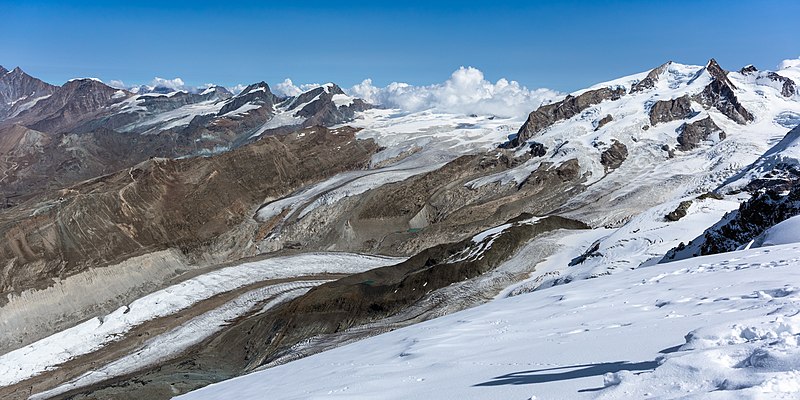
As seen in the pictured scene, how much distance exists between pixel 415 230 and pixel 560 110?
5565 cm

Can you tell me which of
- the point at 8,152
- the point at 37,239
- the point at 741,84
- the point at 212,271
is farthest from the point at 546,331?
the point at 8,152

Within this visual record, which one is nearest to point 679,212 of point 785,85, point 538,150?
point 538,150

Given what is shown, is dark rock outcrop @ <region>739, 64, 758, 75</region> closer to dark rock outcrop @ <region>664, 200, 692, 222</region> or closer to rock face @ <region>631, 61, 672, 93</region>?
rock face @ <region>631, 61, 672, 93</region>

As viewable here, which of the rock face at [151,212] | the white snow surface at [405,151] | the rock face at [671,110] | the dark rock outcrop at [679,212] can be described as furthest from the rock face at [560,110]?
the dark rock outcrop at [679,212]

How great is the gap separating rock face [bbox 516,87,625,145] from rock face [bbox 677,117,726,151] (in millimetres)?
23185

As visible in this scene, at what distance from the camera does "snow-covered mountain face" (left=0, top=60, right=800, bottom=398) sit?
2475 cm

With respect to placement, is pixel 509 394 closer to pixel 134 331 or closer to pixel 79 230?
pixel 134 331

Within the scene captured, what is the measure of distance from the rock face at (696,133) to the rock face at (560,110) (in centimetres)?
2318

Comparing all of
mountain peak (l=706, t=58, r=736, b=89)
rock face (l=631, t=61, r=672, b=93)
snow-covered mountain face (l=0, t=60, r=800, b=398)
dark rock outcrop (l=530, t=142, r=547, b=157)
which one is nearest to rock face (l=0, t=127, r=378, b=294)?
snow-covered mountain face (l=0, t=60, r=800, b=398)

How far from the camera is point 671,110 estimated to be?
103 metres

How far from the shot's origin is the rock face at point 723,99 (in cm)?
10225

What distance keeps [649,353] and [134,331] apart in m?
45.0

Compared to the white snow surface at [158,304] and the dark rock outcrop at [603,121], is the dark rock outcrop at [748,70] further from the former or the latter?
the white snow surface at [158,304]

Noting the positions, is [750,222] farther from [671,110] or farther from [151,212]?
[671,110]
